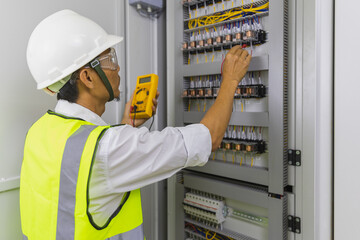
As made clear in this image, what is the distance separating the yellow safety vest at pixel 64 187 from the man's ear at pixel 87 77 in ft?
0.51

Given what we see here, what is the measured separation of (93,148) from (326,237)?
714mm

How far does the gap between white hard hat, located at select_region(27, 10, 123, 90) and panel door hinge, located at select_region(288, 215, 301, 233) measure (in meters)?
1.02

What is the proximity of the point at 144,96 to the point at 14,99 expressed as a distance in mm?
542

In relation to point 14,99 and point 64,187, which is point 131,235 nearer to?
point 64,187

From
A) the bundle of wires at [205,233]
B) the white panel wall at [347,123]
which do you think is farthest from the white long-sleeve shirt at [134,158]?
the bundle of wires at [205,233]

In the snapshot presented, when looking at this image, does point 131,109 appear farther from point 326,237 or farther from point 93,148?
point 326,237

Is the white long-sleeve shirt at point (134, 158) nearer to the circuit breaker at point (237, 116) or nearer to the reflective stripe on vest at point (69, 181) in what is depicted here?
the reflective stripe on vest at point (69, 181)

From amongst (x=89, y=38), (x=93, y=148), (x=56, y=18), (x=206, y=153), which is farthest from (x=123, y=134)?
(x=56, y=18)

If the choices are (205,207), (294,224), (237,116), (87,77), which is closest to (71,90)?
(87,77)

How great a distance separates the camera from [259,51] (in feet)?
3.93

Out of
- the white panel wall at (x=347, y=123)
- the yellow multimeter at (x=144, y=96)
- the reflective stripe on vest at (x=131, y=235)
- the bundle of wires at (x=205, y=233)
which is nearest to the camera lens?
the white panel wall at (x=347, y=123)

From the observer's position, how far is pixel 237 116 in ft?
3.97

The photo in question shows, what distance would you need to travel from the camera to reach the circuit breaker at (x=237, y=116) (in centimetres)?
110

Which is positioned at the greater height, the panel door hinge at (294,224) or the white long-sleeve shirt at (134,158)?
the white long-sleeve shirt at (134,158)
